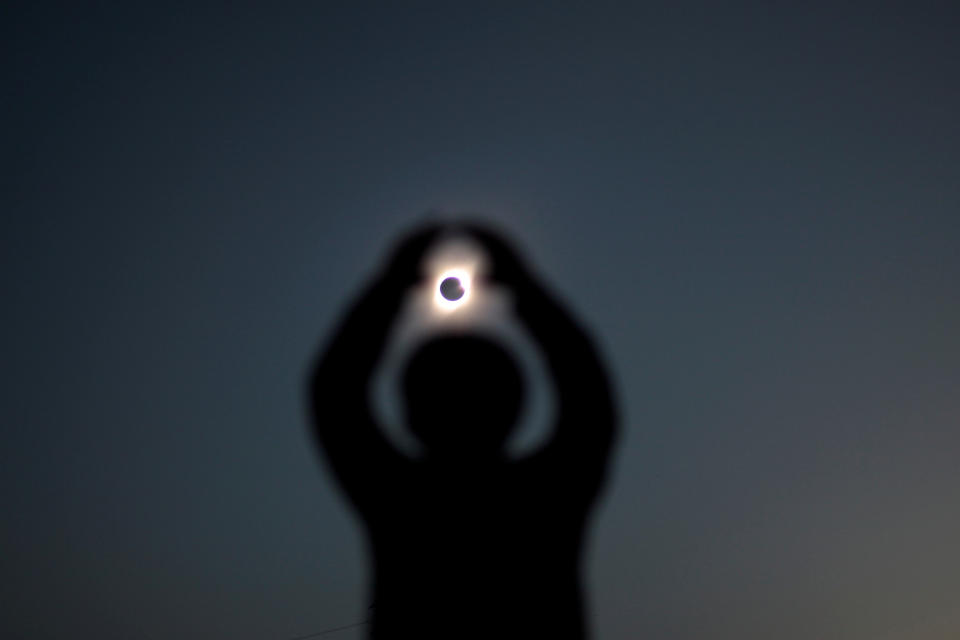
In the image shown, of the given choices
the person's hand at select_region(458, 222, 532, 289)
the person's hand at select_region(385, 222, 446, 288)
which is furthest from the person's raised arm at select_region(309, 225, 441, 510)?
the person's hand at select_region(458, 222, 532, 289)

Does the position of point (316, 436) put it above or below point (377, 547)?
above

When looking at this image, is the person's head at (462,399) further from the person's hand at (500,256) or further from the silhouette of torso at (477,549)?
the person's hand at (500,256)

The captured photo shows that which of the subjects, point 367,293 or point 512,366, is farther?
point 367,293

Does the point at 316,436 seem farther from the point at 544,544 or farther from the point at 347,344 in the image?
the point at 544,544

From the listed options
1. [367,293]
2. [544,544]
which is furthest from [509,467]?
[367,293]

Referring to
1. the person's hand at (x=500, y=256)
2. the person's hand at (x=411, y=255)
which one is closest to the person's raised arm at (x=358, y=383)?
the person's hand at (x=411, y=255)

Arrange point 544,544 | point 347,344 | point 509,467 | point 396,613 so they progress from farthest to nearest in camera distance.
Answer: point 347,344
point 509,467
point 544,544
point 396,613

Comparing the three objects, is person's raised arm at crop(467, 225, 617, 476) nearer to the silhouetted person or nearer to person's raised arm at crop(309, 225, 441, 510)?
the silhouetted person

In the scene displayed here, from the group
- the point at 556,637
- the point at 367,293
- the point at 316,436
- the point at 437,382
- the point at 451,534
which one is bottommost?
the point at 556,637
